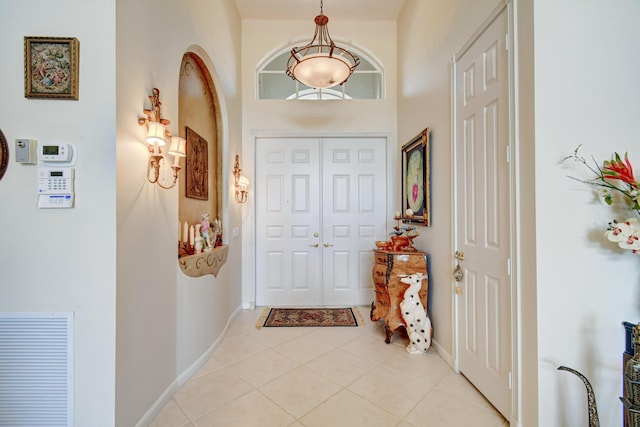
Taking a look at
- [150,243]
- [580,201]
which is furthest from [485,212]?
[150,243]

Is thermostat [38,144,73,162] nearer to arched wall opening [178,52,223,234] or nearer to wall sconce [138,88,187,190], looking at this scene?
wall sconce [138,88,187,190]

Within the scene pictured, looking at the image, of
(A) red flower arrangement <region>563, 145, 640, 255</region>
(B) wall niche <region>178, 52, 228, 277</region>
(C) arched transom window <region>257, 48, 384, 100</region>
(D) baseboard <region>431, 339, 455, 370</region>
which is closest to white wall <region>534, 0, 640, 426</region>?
(A) red flower arrangement <region>563, 145, 640, 255</region>

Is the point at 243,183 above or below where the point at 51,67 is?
below

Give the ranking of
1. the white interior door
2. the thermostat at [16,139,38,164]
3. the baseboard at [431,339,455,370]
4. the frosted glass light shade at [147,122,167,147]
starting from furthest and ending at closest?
1. the baseboard at [431,339,455,370]
2. the white interior door
3. the frosted glass light shade at [147,122,167,147]
4. the thermostat at [16,139,38,164]

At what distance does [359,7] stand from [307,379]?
432 centimetres

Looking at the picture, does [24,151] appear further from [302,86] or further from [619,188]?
[302,86]

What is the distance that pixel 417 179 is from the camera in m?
2.97

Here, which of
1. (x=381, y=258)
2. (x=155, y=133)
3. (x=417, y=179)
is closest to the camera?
(x=155, y=133)

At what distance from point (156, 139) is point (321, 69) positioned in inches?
52.6

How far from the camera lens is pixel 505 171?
1658 millimetres

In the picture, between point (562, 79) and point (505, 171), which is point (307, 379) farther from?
point (562, 79)

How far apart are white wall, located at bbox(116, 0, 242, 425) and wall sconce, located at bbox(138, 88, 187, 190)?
0.04m

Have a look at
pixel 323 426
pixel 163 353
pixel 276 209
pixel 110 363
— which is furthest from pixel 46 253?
pixel 276 209

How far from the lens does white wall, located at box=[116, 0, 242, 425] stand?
1459mm
